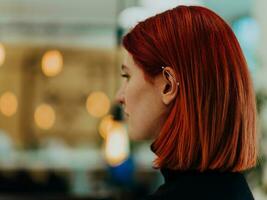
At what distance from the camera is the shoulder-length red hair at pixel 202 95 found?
145 cm

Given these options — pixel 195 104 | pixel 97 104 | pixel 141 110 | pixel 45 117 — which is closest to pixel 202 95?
pixel 195 104

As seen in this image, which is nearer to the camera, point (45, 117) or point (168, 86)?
point (168, 86)

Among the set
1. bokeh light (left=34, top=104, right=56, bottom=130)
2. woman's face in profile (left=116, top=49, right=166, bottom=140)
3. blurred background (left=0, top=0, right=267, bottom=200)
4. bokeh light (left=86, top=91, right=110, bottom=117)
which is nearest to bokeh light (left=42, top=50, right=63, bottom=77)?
blurred background (left=0, top=0, right=267, bottom=200)

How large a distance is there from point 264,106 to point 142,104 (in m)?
4.08

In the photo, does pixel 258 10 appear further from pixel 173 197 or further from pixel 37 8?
pixel 173 197

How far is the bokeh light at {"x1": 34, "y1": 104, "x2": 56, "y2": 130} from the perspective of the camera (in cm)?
1038

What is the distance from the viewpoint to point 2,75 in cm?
1035

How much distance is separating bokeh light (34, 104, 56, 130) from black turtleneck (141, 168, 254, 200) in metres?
8.96

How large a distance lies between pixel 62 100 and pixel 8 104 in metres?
0.71

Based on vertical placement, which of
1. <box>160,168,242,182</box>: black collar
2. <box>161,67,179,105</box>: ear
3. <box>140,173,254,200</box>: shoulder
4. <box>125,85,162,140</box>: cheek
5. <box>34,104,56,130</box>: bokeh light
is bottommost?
<box>34,104,56,130</box>: bokeh light

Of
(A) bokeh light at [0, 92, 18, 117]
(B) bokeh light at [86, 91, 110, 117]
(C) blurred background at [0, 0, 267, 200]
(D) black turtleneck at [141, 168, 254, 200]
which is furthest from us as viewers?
(A) bokeh light at [0, 92, 18, 117]

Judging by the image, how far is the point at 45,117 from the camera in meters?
10.4

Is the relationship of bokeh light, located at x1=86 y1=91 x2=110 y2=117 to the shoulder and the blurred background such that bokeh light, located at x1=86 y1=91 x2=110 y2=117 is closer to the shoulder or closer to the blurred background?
the blurred background

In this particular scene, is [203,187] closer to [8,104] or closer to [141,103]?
[141,103]
